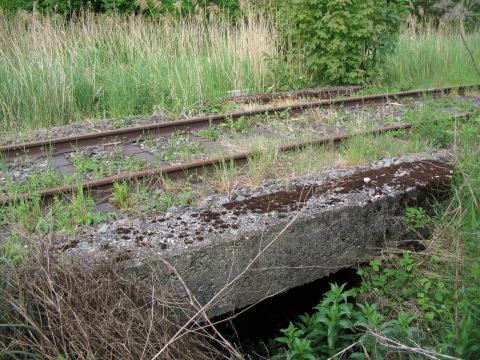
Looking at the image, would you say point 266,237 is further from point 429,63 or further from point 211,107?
point 429,63

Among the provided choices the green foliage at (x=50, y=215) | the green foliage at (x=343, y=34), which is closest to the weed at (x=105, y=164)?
the green foliage at (x=50, y=215)

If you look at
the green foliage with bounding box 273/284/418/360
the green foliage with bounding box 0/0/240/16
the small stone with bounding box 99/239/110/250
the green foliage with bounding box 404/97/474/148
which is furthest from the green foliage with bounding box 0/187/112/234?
the green foliage with bounding box 0/0/240/16

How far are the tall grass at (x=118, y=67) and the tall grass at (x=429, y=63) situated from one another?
7.73ft

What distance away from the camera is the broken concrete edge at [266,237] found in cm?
360

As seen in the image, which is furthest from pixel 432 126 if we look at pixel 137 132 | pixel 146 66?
pixel 146 66

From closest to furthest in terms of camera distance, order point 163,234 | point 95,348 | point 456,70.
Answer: point 95,348 → point 163,234 → point 456,70

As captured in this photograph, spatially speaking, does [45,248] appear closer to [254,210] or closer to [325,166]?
[254,210]

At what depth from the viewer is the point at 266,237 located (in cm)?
386

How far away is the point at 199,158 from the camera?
5.59 metres

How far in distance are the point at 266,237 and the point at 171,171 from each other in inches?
58.5

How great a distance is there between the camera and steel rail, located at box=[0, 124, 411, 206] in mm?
4469

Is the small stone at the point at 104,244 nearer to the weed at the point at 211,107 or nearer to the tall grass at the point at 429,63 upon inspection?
the weed at the point at 211,107

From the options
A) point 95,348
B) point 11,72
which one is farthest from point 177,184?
point 11,72

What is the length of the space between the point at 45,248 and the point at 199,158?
2.41 meters
